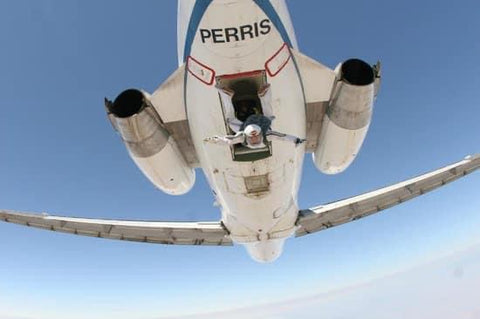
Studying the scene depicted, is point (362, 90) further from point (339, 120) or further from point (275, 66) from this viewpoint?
point (275, 66)

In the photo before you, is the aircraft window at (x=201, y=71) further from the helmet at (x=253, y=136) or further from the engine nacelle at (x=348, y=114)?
the engine nacelle at (x=348, y=114)

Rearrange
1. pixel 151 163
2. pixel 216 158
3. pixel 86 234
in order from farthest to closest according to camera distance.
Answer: pixel 86 234 < pixel 151 163 < pixel 216 158

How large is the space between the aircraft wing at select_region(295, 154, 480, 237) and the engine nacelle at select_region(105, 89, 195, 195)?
181 inches

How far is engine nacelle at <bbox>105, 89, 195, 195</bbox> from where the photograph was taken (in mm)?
7836

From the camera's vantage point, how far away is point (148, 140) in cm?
839

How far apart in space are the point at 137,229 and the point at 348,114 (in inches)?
301

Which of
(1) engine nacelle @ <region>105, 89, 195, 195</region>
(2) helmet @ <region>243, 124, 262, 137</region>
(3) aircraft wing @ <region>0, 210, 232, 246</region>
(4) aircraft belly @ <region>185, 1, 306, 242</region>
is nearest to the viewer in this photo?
(2) helmet @ <region>243, 124, 262, 137</region>

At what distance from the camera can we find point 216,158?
320 inches

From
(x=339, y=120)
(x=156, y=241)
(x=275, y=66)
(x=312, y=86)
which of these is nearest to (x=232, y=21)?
A: (x=275, y=66)

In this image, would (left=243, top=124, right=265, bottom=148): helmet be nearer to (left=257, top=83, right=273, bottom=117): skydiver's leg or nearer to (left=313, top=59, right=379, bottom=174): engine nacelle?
(left=257, top=83, right=273, bottom=117): skydiver's leg

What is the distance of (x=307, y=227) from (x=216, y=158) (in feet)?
19.9

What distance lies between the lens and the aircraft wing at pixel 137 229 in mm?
11141

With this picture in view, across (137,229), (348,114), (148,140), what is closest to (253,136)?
(348,114)

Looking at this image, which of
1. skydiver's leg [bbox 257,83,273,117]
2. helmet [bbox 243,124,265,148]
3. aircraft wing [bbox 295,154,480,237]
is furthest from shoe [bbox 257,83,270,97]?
aircraft wing [bbox 295,154,480,237]
